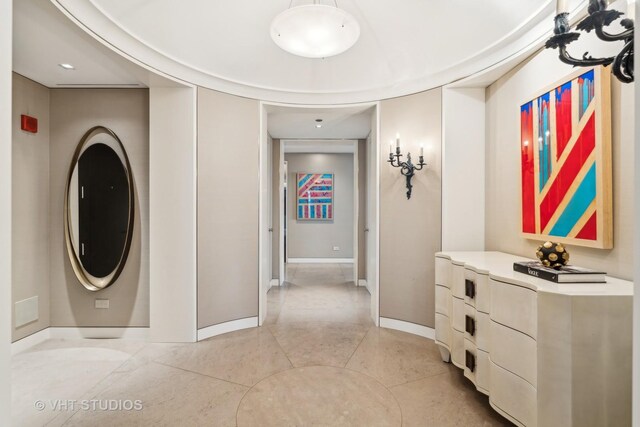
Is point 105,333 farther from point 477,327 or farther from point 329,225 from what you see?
point 329,225

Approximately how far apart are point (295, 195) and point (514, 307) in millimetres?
6126

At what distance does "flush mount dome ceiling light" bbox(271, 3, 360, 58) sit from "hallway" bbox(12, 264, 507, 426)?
2.30 metres

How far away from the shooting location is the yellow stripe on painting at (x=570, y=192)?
5.86ft

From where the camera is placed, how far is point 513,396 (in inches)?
65.2

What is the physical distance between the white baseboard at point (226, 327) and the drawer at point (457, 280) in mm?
2096

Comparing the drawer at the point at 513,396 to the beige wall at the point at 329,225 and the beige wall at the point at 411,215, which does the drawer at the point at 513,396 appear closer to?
the beige wall at the point at 411,215

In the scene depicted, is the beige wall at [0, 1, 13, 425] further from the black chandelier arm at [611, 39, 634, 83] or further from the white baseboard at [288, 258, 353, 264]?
the white baseboard at [288, 258, 353, 264]

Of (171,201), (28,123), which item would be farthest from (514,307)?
(28,123)

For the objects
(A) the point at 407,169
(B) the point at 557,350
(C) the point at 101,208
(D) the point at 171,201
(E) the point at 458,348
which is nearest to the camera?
(B) the point at 557,350

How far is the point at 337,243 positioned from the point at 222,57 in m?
5.32

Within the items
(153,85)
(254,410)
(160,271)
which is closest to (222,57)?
(153,85)

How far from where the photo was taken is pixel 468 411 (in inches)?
79.1

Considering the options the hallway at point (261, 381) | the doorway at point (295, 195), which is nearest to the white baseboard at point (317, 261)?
the doorway at point (295, 195)

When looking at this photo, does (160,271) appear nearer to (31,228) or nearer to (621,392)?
(31,228)
